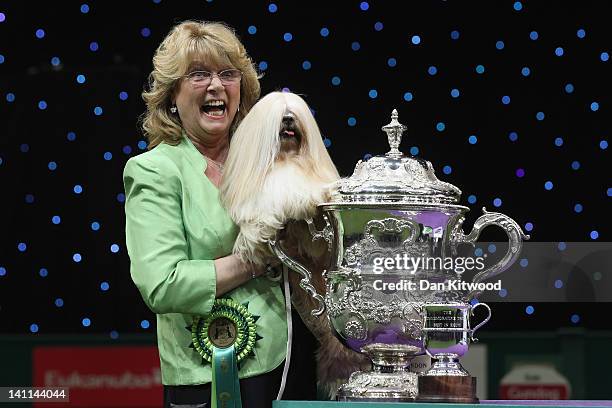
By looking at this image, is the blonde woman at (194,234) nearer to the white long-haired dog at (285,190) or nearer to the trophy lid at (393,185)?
the white long-haired dog at (285,190)

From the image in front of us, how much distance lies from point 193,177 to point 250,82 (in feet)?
0.84

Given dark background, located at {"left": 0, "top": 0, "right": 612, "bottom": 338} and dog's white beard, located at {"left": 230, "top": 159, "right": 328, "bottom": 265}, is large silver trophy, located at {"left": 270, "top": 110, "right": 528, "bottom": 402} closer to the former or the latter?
dog's white beard, located at {"left": 230, "top": 159, "right": 328, "bottom": 265}

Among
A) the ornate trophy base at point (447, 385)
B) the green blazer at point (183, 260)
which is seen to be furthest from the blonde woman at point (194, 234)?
the ornate trophy base at point (447, 385)

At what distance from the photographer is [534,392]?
11.8 ft

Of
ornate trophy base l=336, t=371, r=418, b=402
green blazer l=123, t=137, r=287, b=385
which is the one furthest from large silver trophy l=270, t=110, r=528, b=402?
green blazer l=123, t=137, r=287, b=385

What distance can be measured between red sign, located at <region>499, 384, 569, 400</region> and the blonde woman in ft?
3.62

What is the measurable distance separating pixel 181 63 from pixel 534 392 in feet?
4.57

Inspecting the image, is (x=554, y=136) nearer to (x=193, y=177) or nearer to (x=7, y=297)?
(x=193, y=177)

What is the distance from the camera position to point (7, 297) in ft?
12.3

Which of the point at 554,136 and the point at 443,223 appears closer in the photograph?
the point at 443,223

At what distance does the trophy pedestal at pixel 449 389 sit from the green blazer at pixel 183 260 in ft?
1.23

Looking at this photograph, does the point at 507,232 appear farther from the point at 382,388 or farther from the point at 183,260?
the point at 183,260

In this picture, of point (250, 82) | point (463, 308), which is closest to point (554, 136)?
point (250, 82)

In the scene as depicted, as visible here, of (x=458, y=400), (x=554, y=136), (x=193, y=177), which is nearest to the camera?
(x=458, y=400)
